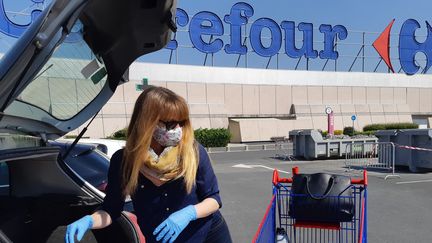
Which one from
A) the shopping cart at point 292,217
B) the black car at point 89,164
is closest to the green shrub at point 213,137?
the black car at point 89,164

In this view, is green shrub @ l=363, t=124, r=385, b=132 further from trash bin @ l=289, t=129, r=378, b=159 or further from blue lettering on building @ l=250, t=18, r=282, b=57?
trash bin @ l=289, t=129, r=378, b=159

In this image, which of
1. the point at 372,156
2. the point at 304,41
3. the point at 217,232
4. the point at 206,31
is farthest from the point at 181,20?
the point at 217,232

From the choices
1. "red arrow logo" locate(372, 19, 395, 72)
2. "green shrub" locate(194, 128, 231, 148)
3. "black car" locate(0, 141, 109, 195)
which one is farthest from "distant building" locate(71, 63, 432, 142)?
"black car" locate(0, 141, 109, 195)

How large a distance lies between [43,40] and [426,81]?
144ft

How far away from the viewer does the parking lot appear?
21.3ft

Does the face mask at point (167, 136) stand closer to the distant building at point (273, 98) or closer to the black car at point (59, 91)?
the black car at point (59, 91)

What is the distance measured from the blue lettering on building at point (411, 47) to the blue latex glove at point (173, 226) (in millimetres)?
40666

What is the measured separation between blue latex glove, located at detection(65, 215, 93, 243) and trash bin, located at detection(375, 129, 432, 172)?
1252cm

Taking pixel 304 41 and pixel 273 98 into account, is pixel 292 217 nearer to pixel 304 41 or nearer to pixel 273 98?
pixel 273 98

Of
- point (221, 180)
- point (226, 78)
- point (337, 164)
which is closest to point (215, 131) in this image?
point (226, 78)

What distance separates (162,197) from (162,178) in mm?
120

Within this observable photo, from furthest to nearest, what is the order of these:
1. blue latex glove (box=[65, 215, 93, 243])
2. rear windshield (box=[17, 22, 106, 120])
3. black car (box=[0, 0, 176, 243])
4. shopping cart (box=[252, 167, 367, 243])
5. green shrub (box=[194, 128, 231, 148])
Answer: green shrub (box=[194, 128, 231, 148]) < shopping cart (box=[252, 167, 367, 243]) < rear windshield (box=[17, 22, 106, 120]) < blue latex glove (box=[65, 215, 93, 243]) < black car (box=[0, 0, 176, 243])

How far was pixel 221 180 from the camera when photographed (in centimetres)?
1236

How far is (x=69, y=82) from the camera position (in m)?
3.08
